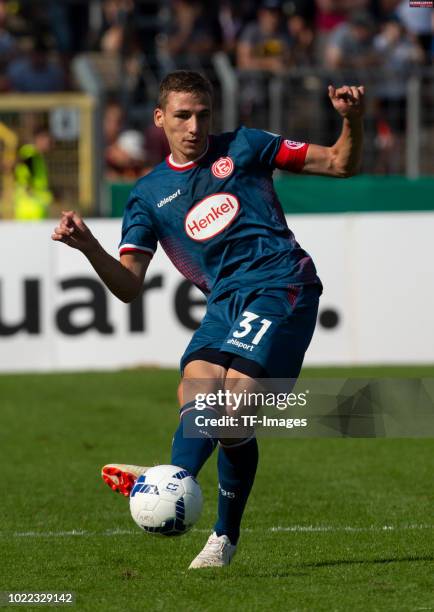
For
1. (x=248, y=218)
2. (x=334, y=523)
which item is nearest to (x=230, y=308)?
(x=248, y=218)

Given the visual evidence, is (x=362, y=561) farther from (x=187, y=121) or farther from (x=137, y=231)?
(x=187, y=121)

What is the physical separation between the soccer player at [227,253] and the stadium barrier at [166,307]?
24.9ft

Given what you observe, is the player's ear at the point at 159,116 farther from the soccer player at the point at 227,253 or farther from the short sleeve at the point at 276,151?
the short sleeve at the point at 276,151

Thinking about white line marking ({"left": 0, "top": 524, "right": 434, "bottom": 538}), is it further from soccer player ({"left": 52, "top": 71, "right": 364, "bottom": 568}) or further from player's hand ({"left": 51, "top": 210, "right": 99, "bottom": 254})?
player's hand ({"left": 51, "top": 210, "right": 99, "bottom": 254})

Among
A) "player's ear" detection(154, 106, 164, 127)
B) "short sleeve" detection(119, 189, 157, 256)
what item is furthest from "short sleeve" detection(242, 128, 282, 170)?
"short sleeve" detection(119, 189, 157, 256)

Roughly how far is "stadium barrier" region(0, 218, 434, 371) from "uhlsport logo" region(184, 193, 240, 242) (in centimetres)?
766

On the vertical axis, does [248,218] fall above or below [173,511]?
above

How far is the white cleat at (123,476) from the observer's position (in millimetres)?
5483

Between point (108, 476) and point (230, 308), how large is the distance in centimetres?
91

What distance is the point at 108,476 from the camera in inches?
219

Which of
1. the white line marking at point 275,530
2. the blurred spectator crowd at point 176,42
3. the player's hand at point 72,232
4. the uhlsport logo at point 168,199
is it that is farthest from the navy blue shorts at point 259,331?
the blurred spectator crowd at point 176,42

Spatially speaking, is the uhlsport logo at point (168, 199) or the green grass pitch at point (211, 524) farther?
the uhlsport logo at point (168, 199)

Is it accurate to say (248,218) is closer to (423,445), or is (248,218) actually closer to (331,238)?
(423,445)

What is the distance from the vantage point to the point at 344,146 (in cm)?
574
